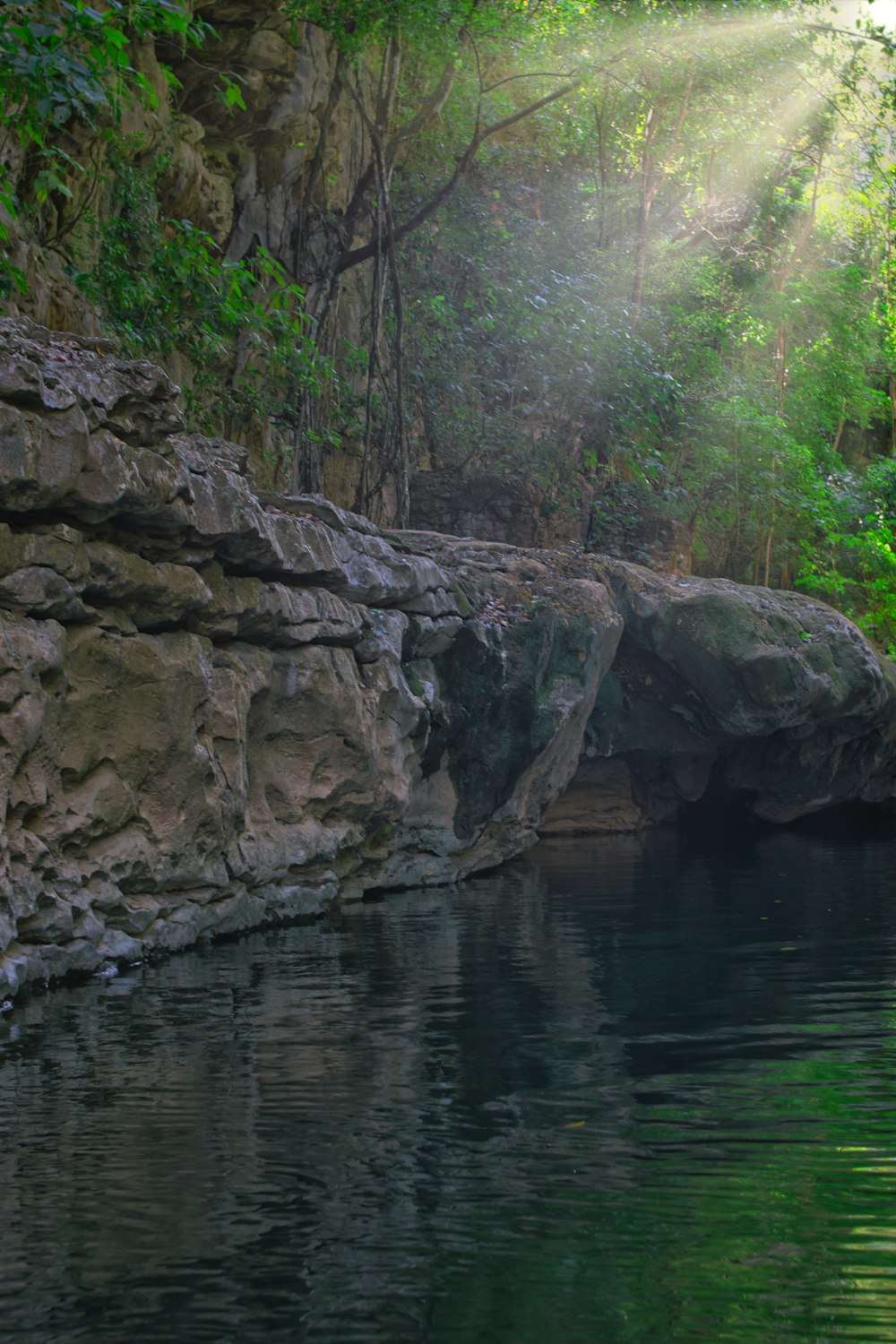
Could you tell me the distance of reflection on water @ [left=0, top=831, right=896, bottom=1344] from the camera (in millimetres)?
3674

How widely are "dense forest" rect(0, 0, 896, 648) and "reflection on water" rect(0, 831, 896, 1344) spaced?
5.62 m

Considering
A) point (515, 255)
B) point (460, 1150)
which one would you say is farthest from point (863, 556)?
point (460, 1150)

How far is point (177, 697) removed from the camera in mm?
10945

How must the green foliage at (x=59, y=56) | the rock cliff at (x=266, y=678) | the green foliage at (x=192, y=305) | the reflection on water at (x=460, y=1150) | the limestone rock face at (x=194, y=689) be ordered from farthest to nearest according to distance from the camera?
the green foliage at (x=192, y=305)
the rock cliff at (x=266, y=678)
the limestone rock face at (x=194, y=689)
the green foliage at (x=59, y=56)
the reflection on water at (x=460, y=1150)

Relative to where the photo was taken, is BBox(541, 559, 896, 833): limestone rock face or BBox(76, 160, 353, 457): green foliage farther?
BBox(541, 559, 896, 833): limestone rock face

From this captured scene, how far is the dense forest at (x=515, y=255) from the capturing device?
1459 cm

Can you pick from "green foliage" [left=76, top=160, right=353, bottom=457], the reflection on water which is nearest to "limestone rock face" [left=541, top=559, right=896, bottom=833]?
"green foliage" [left=76, top=160, right=353, bottom=457]

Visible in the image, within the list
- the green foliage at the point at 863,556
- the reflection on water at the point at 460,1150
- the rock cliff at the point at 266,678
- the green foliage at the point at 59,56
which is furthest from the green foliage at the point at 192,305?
the green foliage at the point at 863,556

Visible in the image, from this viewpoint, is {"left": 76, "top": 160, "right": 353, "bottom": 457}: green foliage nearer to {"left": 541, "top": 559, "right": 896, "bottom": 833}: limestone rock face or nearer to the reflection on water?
{"left": 541, "top": 559, "right": 896, "bottom": 833}: limestone rock face

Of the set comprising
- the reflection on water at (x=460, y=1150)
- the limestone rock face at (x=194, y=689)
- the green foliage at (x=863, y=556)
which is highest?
the green foliage at (x=863, y=556)

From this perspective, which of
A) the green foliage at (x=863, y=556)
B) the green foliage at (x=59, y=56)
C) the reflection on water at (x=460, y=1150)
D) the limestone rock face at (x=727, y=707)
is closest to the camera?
the reflection on water at (x=460, y=1150)

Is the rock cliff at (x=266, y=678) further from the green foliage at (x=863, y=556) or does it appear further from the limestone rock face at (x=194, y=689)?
the green foliage at (x=863, y=556)

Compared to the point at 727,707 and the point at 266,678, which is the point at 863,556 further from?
the point at 266,678

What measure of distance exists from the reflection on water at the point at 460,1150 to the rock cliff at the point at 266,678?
4.12 feet
